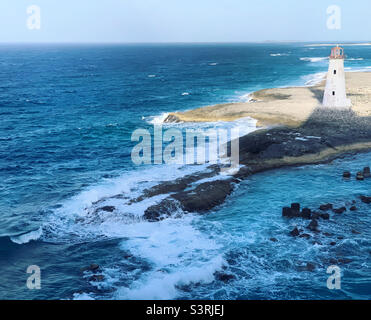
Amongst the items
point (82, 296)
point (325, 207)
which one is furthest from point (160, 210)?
point (325, 207)

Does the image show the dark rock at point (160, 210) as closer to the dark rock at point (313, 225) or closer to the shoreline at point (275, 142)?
the shoreline at point (275, 142)

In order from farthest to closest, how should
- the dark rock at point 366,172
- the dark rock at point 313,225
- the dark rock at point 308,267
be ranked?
the dark rock at point 366,172
the dark rock at point 313,225
the dark rock at point 308,267

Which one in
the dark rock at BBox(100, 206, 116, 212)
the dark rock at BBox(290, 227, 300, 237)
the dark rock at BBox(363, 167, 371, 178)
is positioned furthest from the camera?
the dark rock at BBox(363, 167, 371, 178)

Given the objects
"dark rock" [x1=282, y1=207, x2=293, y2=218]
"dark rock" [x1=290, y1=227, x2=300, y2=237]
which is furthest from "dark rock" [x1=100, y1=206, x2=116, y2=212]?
"dark rock" [x1=290, y1=227, x2=300, y2=237]

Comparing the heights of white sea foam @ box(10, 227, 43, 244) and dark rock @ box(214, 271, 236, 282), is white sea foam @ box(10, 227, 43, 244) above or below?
above

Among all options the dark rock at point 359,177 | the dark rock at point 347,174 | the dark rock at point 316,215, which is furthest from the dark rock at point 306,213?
the dark rock at point 359,177

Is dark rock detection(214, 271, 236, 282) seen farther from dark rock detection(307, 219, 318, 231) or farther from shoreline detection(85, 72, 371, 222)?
shoreline detection(85, 72, 371, 222)
